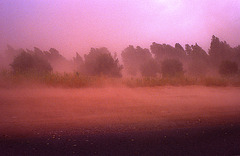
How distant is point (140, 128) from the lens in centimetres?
664

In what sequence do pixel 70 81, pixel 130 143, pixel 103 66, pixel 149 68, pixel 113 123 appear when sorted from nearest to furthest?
pixel 130 143 < pixel 113 123 < pixel 70 81 < pixel 103 66 < pixel 149 68

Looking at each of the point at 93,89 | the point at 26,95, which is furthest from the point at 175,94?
the point at 26,95

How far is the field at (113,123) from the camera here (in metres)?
5.01

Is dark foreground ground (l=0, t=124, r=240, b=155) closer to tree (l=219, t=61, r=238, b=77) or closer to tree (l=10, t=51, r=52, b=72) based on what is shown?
tree (l=10, t=51, r=52, b=72)

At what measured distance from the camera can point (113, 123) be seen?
7.16 metres

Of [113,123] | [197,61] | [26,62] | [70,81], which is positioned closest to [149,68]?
[197,61]

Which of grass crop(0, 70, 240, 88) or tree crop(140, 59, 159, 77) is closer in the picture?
grass crop(0, 70, 240, 88)

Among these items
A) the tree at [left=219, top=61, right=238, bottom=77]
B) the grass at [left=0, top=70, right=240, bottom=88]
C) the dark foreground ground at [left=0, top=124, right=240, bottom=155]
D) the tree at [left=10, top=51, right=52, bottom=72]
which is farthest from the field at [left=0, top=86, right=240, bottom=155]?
the tree at [left=219, top=61, right=238, bottom=77]

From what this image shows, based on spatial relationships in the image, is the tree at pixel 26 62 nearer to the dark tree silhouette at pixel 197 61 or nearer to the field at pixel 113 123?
the field at pixel 113 123

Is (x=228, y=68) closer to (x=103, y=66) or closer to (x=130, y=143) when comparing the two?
(x=103, y=66)

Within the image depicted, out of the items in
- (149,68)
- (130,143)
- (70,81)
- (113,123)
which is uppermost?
(149,68)

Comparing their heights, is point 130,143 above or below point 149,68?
below

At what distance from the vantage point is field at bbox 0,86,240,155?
5.01 metres

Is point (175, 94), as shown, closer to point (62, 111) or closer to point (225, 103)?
point (225, 103)
